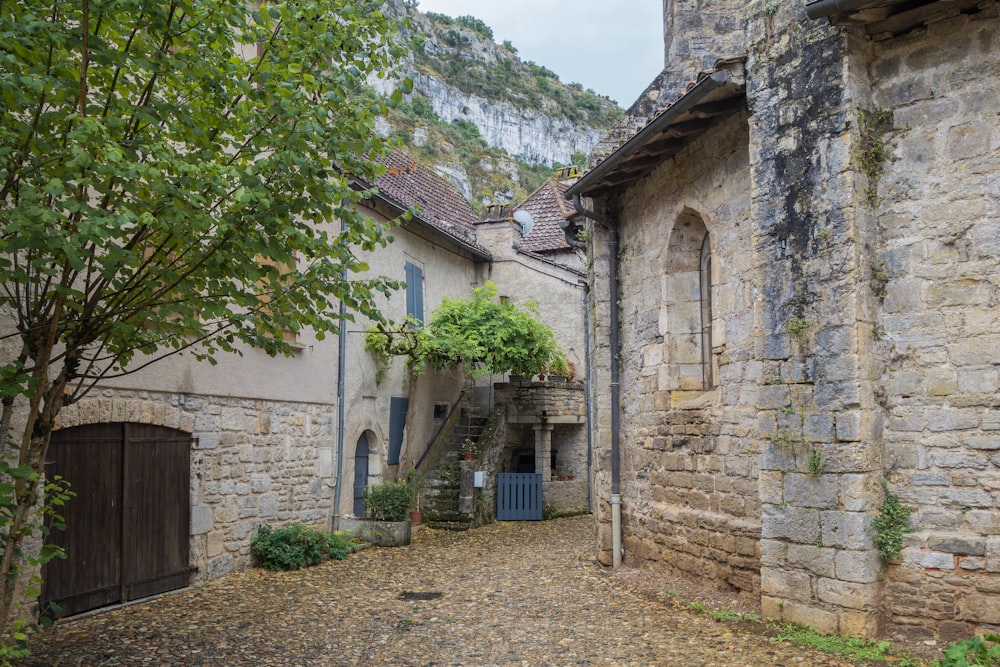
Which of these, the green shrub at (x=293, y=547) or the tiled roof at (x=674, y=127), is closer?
the tiled roof at (x=674, y=127)

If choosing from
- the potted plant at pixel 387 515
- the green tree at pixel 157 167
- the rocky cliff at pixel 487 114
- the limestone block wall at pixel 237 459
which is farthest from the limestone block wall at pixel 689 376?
the rocky cliff at pixel 487 114

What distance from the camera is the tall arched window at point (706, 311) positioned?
26.3 feet

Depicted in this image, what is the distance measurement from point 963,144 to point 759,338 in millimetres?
2030

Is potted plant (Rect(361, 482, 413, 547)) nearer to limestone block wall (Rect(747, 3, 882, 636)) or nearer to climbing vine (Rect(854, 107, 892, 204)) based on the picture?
limestone block wall (Rect(747, 3, 882, 636))

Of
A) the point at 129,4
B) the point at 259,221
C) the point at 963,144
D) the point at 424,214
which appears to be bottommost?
the point at 259,221

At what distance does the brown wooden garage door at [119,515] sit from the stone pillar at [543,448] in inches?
334

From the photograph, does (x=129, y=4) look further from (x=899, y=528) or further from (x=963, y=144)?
(x=899, y=528)

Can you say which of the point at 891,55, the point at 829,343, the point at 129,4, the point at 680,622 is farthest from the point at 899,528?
the point at 129,4

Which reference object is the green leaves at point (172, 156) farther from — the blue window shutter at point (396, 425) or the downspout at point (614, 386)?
the blue window shutter at point (396, 425)

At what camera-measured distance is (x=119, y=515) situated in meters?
7.46

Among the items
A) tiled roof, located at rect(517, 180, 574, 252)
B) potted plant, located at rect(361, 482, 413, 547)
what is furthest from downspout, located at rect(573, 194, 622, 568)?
tiled roof, located at rect(517, 180, 574, 252)

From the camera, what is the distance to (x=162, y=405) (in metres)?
7.97

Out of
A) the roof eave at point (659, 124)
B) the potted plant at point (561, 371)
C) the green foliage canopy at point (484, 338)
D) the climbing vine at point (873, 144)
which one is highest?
the roof eave at point (659, 124)

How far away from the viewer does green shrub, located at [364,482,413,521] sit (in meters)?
11.2
